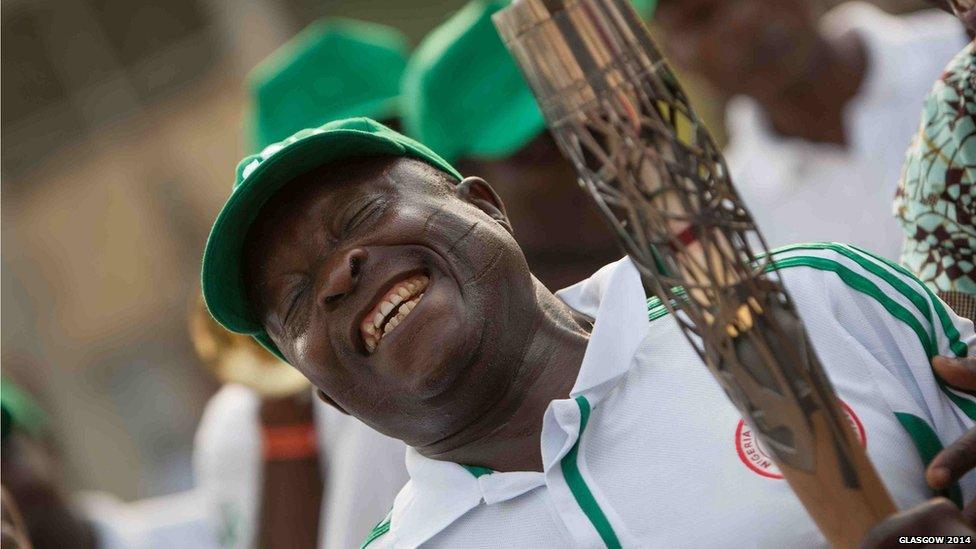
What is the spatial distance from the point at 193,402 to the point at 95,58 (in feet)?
10.6

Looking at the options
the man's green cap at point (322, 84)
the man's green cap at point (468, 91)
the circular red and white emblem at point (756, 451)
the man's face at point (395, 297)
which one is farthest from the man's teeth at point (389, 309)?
the man's green cap at point (322, 84)

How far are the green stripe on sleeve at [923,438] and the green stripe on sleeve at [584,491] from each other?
0.46 metres

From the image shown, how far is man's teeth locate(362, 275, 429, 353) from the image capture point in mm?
2365

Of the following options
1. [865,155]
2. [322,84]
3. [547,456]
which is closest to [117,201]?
[322,84]

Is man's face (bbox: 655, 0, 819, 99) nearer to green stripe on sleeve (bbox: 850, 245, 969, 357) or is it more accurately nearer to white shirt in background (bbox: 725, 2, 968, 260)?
white shirt in background (bbox: 725, 2, 968, 260)

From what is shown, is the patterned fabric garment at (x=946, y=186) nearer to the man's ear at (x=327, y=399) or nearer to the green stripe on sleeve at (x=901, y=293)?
the green stripe on sleeve at (x=901, y=293)

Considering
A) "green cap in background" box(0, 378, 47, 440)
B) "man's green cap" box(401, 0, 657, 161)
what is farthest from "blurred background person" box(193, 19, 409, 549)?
"green cap in background" box(0, 378, 47, 440)

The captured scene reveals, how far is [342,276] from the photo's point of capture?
7.75 feet

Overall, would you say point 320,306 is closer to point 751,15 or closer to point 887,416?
point 887,416

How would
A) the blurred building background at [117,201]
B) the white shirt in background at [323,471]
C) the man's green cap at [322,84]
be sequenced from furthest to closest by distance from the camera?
1. the blurred building background at [117,201]
2. the man's green cap at [322,84]
3. the white shirt in background at [323,471]

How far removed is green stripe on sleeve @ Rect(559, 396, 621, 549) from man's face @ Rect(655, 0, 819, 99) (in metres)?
2.43

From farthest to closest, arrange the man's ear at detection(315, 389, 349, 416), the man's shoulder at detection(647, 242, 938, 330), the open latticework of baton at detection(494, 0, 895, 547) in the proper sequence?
the man's ear at detection(315, 389, 349, 416)
the man's shoulder at detection(647, 242, 938, 330)
the open latticework of baton at detection(494, 0, 895, 547)

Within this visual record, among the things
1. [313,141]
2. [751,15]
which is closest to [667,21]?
[751,15]

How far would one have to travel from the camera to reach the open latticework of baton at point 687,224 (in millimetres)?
1622
